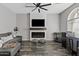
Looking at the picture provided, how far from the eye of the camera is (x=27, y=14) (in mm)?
9047

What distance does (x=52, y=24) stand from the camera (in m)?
9.16

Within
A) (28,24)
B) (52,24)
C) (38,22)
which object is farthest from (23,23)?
(52,24)

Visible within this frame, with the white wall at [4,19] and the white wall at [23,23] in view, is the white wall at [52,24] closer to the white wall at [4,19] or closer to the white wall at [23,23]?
the white wall at [23,23]

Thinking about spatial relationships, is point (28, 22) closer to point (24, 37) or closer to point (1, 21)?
point (24, 37)

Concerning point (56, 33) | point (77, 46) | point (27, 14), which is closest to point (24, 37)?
point (27, 14)

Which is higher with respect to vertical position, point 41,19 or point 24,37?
point 41,19

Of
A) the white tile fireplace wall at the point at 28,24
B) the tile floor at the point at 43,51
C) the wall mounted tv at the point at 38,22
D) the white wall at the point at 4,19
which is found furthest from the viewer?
the white tile fireplace wall at the point at 28,24

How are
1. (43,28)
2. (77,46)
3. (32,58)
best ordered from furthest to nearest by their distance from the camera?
(43,28) < (77,46) < (32,58)

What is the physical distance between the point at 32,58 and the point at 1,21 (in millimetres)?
5089

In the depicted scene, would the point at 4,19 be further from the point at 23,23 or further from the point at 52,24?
the point at 52,24

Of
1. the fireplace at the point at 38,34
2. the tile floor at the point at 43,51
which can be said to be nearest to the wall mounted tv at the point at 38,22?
the fireplace at the point at 38,34

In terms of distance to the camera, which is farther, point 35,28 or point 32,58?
point 35,28

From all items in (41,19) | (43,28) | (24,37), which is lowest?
(24,37)

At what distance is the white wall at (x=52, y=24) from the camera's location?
356 inches
